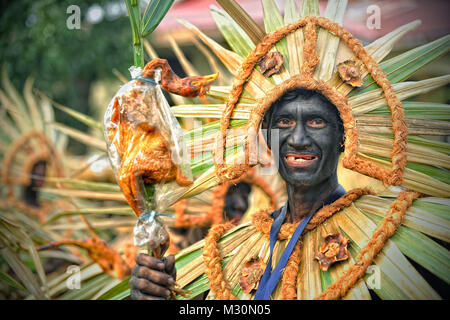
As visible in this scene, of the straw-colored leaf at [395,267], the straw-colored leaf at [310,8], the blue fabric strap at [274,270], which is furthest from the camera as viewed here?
the straw-colored leaf at [310,8]

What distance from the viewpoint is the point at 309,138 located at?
175 centimetres

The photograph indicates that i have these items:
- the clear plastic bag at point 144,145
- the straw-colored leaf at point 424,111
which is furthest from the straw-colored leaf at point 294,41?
the clear plastic bag at point 144,145

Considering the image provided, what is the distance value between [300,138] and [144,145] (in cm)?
57

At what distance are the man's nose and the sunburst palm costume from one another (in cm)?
14

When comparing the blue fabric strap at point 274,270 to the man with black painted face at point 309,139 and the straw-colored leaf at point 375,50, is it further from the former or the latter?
the straw-colored leaf at point 375,50

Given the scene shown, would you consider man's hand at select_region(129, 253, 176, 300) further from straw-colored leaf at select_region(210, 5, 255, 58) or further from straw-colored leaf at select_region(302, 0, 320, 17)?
straw-colored leaf at select_region(302, 0, 320, 17)

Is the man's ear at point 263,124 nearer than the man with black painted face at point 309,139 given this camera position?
Result: No

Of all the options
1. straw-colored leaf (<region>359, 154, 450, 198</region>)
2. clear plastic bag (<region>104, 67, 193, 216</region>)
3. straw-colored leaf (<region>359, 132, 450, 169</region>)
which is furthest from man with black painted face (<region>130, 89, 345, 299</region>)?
clear plastic bag (<region>104, 67, 193, 216</region>)

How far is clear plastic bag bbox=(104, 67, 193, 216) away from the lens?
1.56 metres

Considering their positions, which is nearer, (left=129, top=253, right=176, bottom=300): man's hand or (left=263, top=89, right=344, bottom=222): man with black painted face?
(left=129, top=253, right=176, bottom=300): man's hand

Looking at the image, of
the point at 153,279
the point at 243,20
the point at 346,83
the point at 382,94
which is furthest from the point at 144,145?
the point at 382,94

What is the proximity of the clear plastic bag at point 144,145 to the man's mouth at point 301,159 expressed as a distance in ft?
1.34

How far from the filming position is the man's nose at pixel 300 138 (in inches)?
68.7
